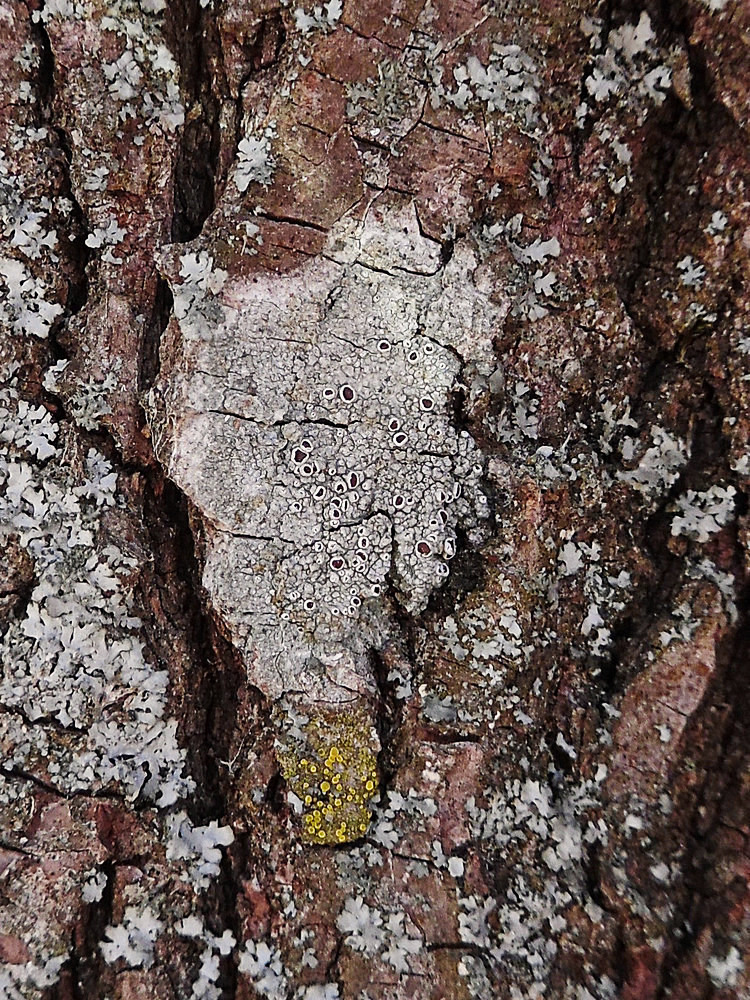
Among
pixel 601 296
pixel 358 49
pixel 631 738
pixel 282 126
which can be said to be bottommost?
pixel 631 738

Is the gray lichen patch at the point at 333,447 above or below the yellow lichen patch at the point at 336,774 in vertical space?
above

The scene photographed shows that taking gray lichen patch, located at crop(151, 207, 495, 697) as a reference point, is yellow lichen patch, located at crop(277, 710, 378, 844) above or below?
below

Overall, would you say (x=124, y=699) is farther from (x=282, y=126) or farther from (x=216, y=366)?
(x=282, y=126)

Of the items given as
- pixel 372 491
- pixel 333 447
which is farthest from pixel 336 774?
pixel 333 447

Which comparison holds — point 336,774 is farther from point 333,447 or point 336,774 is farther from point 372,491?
point 333,447

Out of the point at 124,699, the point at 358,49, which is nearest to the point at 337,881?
the point at 124,699
